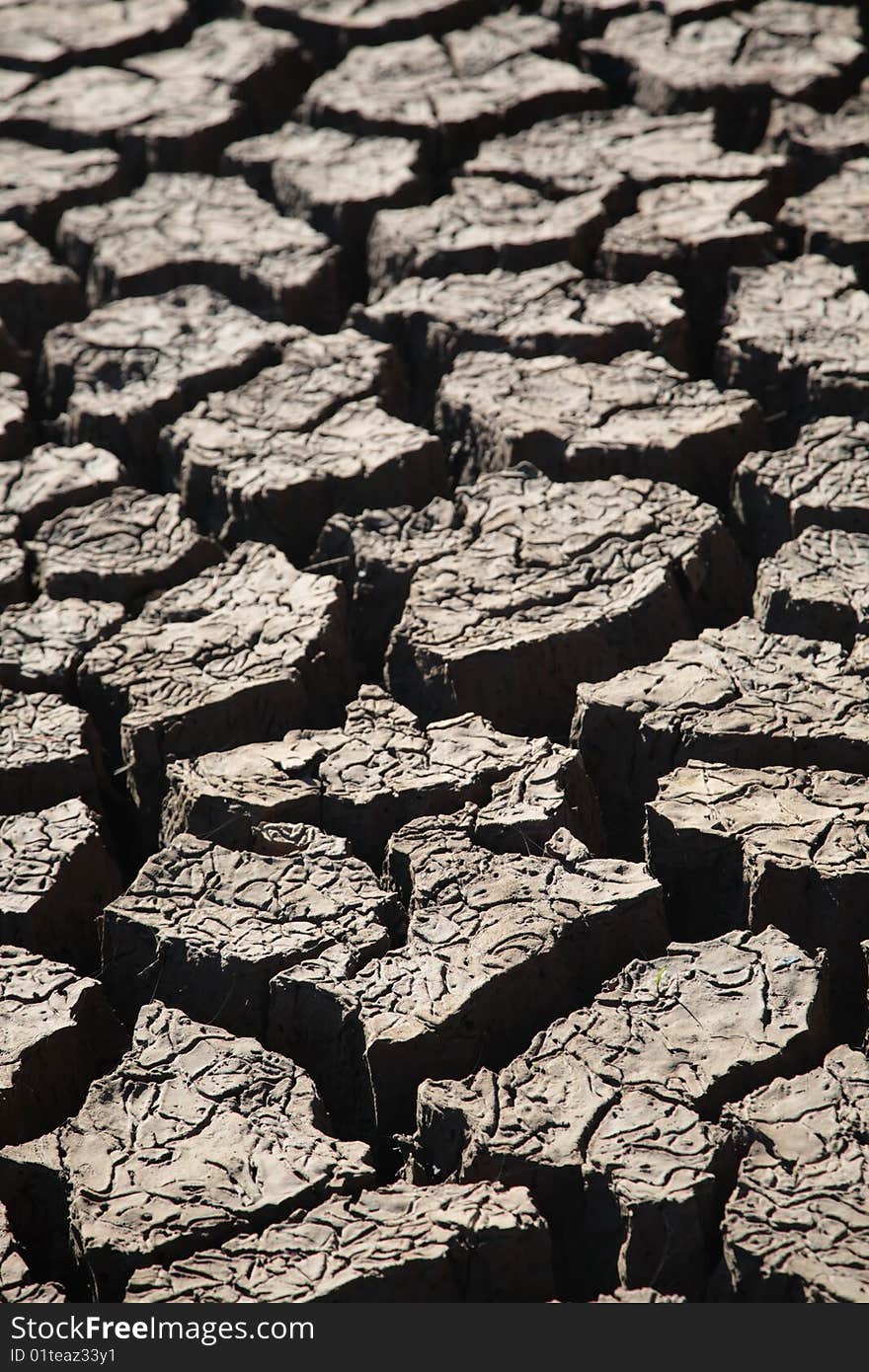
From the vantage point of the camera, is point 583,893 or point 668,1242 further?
point 583,893

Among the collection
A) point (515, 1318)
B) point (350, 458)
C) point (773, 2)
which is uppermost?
point (773, 2)

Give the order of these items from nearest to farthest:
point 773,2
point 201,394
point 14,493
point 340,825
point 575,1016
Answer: point 575,1016, point 340,825, point 14,493, point 201,394, point 773,2

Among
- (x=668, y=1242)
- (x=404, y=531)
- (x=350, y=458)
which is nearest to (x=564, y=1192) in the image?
(x=668, y=1242)

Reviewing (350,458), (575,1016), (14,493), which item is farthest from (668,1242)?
(14,493)

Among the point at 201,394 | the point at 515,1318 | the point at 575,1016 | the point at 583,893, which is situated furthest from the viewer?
the point at 201,394

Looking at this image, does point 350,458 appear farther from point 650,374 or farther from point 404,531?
point 650,374

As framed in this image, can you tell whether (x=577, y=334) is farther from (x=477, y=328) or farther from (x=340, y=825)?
(x=340, y=825)

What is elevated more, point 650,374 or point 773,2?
point 773,2
